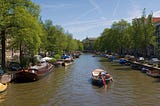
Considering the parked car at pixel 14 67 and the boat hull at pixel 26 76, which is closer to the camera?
the boat hull at pixel 26 76

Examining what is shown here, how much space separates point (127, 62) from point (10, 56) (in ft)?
111

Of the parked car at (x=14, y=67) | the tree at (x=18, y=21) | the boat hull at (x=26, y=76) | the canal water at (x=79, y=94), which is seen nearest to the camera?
the canal water at (x=79, y=94)

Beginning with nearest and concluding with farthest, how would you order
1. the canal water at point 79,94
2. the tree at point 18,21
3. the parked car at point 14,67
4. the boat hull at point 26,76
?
the canal water at point 79,94, the boat hull at point 26,76, the tree at point 18,21, the parked car at point 14,67

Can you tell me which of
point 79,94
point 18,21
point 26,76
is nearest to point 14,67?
point 26,76

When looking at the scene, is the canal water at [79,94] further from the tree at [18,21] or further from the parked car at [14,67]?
the parked car at [14,67]

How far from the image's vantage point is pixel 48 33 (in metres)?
110

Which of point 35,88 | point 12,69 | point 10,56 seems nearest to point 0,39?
point 12,69

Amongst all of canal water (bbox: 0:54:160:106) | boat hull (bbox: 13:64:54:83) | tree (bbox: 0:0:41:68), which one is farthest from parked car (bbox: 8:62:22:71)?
canal water (bbox: 0:54:160:106)

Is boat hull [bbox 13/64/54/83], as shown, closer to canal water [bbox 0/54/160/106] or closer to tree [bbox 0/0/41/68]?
canal water [bbox 0/54/160/106]

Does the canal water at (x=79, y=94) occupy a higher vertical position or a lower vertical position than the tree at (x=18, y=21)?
lower

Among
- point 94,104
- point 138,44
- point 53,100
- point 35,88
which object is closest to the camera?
point 94,104

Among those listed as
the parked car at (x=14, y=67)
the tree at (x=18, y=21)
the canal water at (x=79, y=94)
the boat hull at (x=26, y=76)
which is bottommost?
the canal water at (x=79, y=94)

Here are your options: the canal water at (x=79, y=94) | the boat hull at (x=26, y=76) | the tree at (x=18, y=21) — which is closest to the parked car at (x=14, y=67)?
the tree at (x=18, y=21)

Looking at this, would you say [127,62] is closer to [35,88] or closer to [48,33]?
[48,33]
